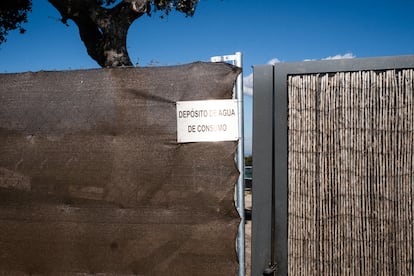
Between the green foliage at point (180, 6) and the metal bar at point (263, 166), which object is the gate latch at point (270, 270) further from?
the green foliage at point (180, 6)

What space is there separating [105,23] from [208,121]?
637 cm

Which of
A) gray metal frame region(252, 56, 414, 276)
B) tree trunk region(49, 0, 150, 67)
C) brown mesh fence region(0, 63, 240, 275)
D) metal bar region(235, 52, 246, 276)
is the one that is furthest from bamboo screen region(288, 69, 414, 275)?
tree trunk region(49, 0, 150, 67)

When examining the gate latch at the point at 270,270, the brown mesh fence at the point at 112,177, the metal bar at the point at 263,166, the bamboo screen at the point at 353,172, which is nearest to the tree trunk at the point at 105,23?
the brown mesh fence at the point at 112,177

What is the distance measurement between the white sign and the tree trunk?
5.54 m

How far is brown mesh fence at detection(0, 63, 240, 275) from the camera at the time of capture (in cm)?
250

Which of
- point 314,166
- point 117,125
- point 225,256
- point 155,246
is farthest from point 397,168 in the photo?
point 117,125

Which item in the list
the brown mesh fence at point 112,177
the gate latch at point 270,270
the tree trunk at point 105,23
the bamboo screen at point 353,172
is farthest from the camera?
the tree trunk at point 105,23

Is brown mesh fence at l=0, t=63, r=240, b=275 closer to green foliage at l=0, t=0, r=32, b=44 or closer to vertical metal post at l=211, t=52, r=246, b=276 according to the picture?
vertical metal post at l=211, t=52, r=246, b=276

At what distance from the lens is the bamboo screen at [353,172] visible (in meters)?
2.28

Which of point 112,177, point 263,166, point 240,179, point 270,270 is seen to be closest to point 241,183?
point 240,179

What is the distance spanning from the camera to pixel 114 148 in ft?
8.60

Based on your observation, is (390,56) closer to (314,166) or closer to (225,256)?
(314,166)

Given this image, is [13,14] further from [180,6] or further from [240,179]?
[240,179]

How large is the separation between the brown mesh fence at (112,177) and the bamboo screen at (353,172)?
1.59 feet
